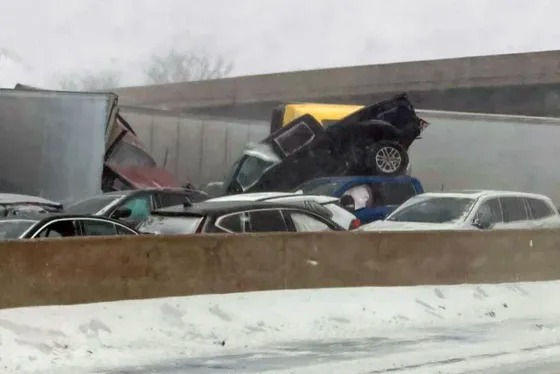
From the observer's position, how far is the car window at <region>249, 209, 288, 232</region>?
15258mm

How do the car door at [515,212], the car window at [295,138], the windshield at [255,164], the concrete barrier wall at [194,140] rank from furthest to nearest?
the concrete barrier wall at [194,140] < the car window at [295,138] < the windshield at [255,164] < the car door at [515,212]

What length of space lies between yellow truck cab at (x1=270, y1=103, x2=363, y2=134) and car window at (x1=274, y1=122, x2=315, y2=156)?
0.92m

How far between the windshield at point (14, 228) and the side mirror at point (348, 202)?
8.89 m

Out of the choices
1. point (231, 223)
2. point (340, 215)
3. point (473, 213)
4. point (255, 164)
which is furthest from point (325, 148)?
point (231, 223)

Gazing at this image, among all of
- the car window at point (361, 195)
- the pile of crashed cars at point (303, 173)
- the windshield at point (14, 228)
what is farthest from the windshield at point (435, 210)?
the windshield at point (14, 228)

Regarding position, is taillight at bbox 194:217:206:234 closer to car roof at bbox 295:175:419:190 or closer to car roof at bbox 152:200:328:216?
car roof at bbox 152:200:328:216

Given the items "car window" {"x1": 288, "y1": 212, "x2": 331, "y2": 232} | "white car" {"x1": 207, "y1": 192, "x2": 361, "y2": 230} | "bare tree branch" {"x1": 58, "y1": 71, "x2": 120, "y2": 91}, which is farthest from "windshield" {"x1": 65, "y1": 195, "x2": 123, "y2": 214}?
"bare tree branch" {"x1": 58, "y1": 71, "x2": 120, "y2": 91}

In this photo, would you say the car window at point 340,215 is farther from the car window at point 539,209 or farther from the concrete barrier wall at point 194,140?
the concrete barrier wall at point 194,140

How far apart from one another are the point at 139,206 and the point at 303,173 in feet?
19.0

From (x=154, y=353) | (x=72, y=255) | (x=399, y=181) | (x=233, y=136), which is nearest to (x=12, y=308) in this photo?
(x=72, y=255)

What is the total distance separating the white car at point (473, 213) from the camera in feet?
59.8

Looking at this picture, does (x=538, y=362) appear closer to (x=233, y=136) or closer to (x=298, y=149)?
(x=298, y=149)

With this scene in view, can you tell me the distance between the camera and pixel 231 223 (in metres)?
15.2

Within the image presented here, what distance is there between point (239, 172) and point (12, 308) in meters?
14.4
